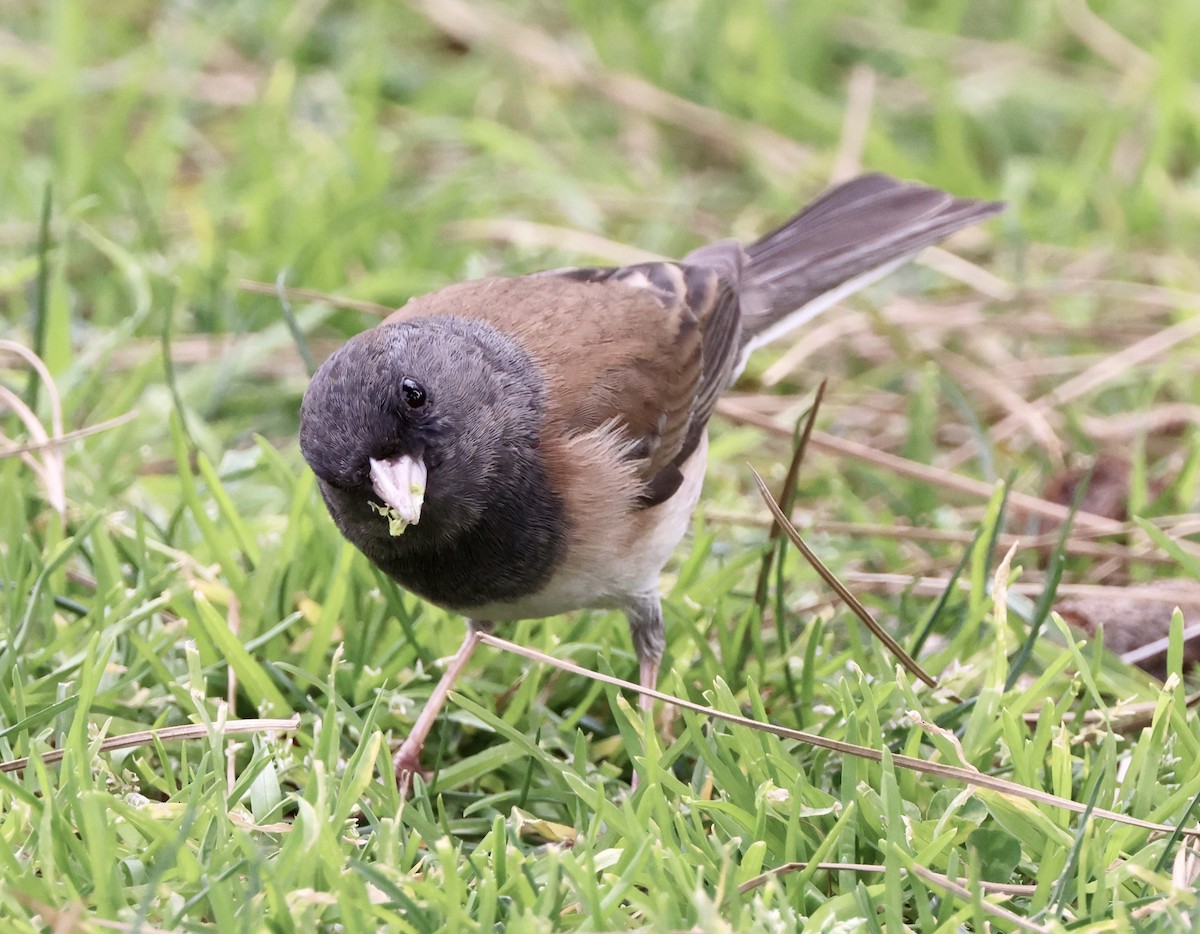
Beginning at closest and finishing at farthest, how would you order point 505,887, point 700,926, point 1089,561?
1. point 700,926
2. point 505,887
3. point 1089,561

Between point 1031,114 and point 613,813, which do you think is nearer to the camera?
point 613,813

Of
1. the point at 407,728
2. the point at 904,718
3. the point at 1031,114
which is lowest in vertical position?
the point at 407,728

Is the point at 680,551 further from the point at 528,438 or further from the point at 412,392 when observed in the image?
the point at 412,392

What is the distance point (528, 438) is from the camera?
2.77m

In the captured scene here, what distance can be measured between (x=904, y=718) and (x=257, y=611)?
1.33 m

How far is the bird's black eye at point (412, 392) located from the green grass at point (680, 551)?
0.53 metres

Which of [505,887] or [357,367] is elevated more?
[357,367]

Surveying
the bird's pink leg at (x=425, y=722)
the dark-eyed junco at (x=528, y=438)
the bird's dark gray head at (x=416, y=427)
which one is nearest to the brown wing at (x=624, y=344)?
the dark-eyed junco at (x=528, y=438)

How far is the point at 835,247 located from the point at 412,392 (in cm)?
169

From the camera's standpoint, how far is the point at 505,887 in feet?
7.27

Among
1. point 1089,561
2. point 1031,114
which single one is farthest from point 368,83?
point 1089,561

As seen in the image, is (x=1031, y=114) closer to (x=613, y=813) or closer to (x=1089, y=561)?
(x=1089, y=561)

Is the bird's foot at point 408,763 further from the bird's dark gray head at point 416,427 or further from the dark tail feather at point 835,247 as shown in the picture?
the dark tail feather at point 835,247

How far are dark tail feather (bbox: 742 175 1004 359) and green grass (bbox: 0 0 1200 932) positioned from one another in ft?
1.10
